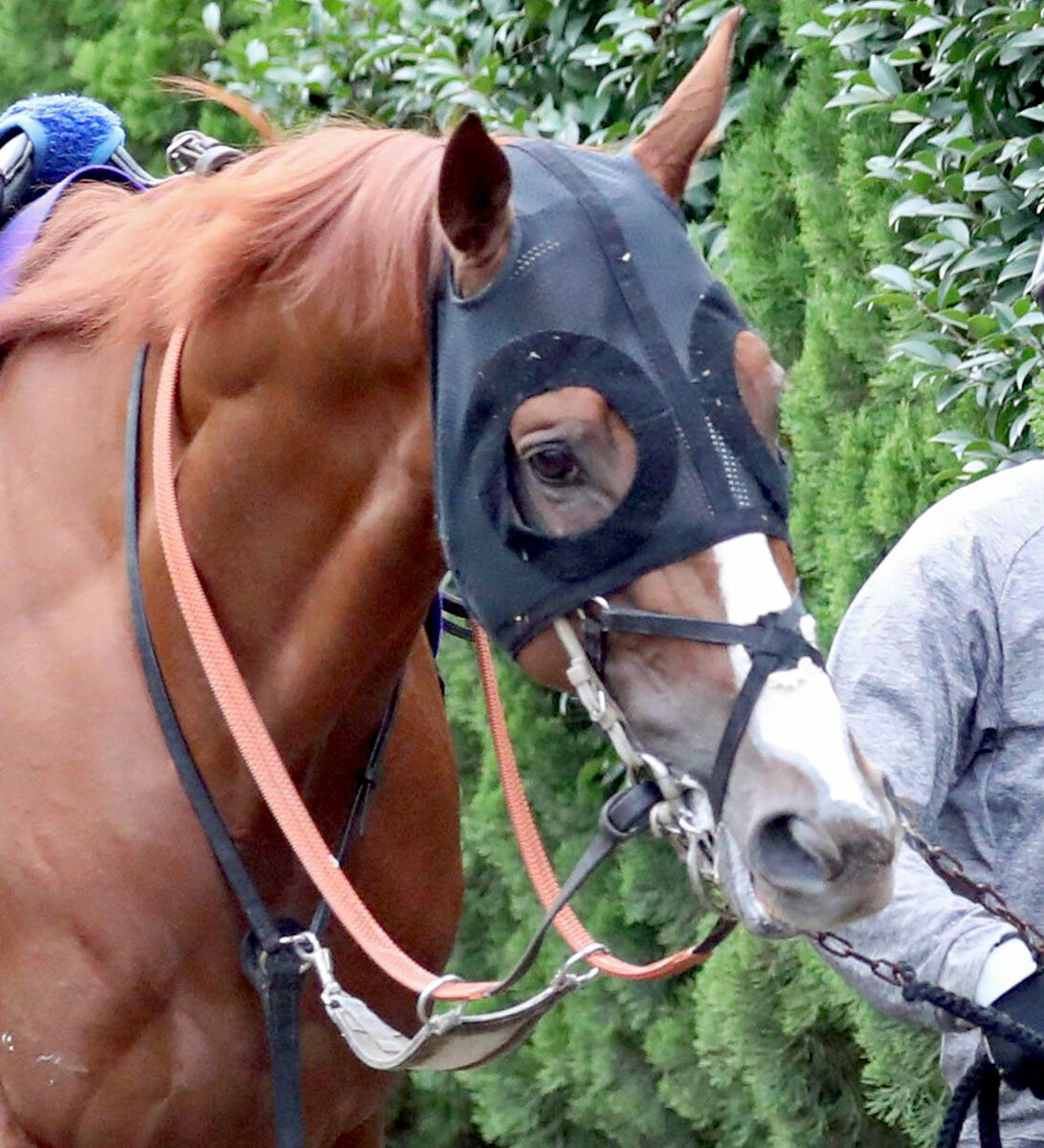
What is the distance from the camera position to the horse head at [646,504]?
1.60 metres

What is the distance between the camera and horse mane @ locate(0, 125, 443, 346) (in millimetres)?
1928

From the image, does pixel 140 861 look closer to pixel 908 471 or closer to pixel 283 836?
pixel 283 836

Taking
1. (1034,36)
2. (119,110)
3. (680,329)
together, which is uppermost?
(680,329)

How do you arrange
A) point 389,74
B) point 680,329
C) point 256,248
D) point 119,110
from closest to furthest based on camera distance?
point 680,329 → point 256,248 → point 389,74 → point 119,110

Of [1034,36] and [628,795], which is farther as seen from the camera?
[1034,36]

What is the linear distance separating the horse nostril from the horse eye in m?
0.37

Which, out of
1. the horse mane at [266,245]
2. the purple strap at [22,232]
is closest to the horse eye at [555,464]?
the horse mane at [266,245]

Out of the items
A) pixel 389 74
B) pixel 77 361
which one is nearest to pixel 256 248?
pixel 77 361

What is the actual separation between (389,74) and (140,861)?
2.45 metres

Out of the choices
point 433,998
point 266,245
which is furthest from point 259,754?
point 266,245

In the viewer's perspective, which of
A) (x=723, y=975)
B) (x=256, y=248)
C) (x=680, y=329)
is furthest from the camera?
(x=723, y=975)

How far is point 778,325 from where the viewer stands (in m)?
3.48

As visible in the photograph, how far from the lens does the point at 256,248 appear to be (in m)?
2.04

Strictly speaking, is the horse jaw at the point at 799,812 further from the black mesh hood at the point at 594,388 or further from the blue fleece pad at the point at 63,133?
the blue fleece pad at the point at 63,133
